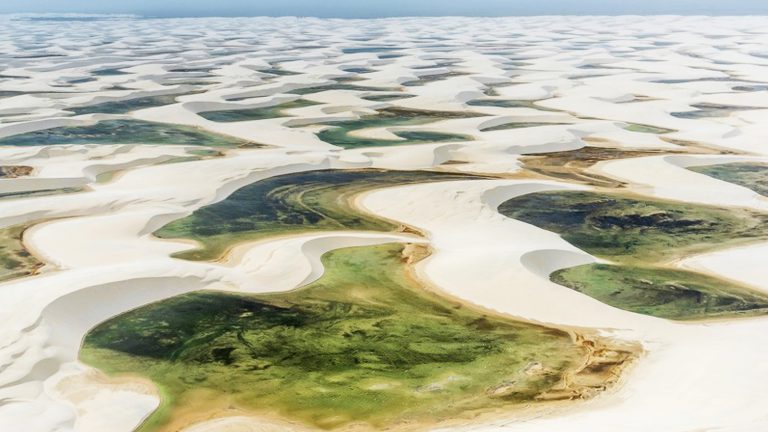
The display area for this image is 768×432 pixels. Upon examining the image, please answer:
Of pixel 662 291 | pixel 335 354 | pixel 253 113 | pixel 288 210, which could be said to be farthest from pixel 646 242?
pixel 253 113

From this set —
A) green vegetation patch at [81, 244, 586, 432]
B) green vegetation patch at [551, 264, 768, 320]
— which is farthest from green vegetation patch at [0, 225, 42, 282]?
green vegetation patch at [551, 264, 768, 320]

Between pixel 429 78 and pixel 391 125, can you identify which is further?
pixel 429 78

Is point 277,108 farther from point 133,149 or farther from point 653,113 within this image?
point 653,113

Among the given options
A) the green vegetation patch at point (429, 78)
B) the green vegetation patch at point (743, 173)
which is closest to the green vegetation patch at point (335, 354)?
the green vegetation patch at point (743, 173)

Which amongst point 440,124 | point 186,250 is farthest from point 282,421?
point 440,124

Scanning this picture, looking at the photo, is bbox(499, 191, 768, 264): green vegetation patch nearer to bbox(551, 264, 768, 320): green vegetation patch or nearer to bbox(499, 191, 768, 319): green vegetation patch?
bbox(499, 191, 768, 319): green vegetation patch

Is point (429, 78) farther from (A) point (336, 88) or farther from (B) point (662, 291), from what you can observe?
(B) point (662, 291)

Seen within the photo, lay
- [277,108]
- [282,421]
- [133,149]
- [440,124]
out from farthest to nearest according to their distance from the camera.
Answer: [277,108] → [440,124] → [133,149] → [282,421]
